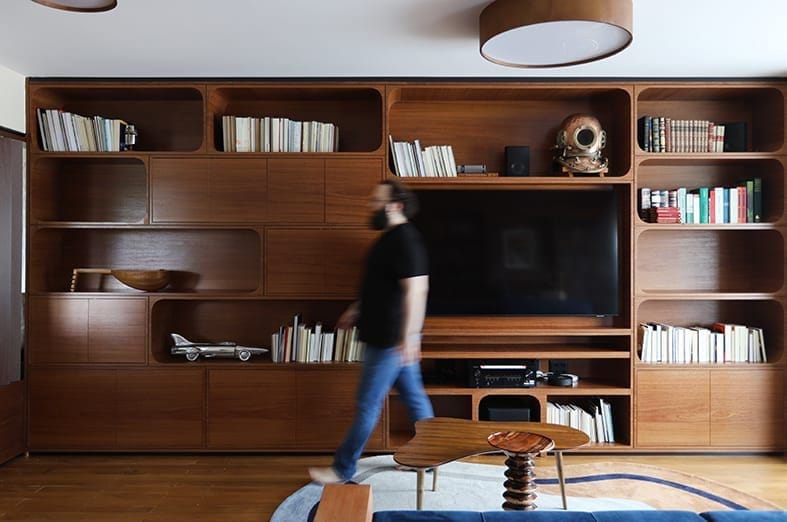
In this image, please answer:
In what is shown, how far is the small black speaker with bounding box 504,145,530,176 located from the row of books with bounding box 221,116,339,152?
115cm

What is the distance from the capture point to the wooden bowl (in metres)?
3.88

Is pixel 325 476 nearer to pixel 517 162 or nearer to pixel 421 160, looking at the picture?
pixel 421 160

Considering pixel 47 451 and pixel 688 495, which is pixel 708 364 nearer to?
pixel 688 495

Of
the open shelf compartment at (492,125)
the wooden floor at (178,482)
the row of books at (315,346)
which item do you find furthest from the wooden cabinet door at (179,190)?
the wooden floor at (178,482)

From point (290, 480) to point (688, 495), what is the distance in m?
2.09

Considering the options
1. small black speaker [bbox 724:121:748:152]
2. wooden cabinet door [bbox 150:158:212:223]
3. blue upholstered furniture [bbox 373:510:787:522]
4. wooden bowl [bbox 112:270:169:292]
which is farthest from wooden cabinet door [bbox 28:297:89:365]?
small black speaker [bbox 724:121:748:152]

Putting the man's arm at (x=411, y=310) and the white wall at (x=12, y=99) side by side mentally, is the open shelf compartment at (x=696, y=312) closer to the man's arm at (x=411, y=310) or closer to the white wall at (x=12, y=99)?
the man's arm at (x=411, y=310)

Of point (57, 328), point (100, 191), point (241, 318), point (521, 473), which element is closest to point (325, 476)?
point (521, 473)

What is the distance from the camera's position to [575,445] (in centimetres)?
275

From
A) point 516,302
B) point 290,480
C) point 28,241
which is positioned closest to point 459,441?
point 290,480

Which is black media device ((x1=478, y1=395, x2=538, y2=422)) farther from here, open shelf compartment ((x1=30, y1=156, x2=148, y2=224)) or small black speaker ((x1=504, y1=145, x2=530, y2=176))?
open shelf compartment ((x1=30, y1=156, x2=148, y2=224))

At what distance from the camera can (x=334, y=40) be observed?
328cm

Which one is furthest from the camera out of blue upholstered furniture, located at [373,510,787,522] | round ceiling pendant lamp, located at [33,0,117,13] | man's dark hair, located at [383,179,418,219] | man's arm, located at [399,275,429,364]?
man's dark hair, located at [383,179,418,219]

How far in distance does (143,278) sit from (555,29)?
275 cm
